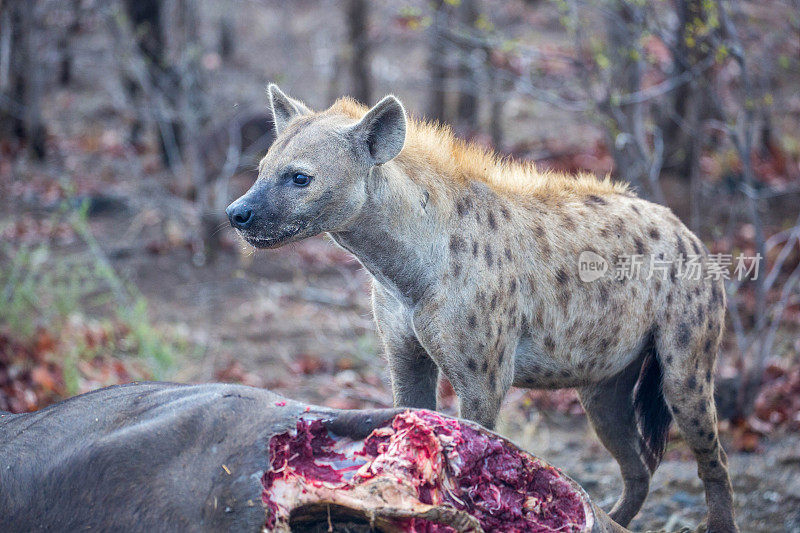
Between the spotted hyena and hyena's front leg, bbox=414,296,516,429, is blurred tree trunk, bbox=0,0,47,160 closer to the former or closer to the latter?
the spotted hyena

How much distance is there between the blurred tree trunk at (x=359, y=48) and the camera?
1032cm

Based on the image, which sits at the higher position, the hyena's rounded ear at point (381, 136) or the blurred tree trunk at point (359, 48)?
the hyena's rounded ear at point (381, 136)

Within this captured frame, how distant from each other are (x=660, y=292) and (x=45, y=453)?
7.46 ft

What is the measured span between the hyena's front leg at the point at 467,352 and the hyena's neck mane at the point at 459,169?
501mm

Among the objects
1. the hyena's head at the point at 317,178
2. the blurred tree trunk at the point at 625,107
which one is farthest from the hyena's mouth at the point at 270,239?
the blurred tree trunk at the point at 625,107

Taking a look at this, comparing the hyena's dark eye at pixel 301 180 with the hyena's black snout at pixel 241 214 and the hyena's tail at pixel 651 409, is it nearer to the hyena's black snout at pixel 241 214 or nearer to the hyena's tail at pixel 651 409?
the hyena's black snout at pixel 241 214

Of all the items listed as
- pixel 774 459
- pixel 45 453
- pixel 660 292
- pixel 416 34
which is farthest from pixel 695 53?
pixel 416 34

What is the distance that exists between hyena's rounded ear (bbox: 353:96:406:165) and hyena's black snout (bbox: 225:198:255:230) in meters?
0.44

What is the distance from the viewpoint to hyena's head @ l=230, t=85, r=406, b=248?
9.12ft

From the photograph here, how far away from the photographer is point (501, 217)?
3180 mm

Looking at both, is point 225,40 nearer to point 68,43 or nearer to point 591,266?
point 68,43

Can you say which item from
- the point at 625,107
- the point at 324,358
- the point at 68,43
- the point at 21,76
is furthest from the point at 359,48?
the point at 68,43

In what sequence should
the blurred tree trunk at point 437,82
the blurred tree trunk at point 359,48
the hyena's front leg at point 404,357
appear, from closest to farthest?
the hyena's front leg at point 404,357 < the blurred tree trunk at point 437,82 < the blurred tree trunk at point 359,48

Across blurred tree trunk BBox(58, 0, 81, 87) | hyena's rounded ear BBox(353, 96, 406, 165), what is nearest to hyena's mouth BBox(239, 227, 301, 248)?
hyena's rounded ear BBox(353, 96, 406, 165)
